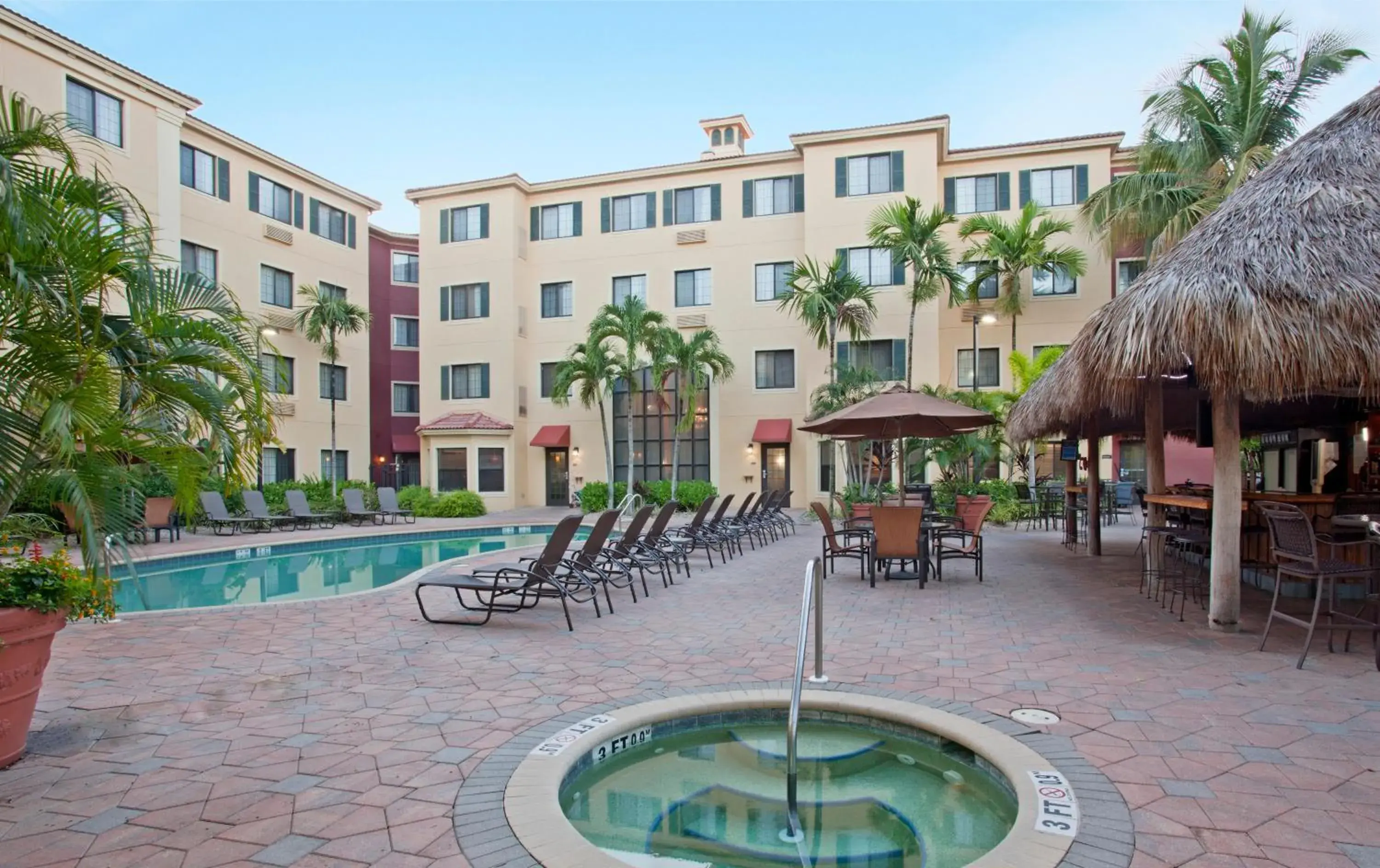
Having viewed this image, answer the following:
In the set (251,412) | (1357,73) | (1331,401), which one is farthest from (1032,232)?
(251,412)

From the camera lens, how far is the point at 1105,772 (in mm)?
3561

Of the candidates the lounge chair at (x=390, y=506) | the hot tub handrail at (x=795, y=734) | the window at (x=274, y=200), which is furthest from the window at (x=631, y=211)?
the hot tub handrail at (x=795, y=734)

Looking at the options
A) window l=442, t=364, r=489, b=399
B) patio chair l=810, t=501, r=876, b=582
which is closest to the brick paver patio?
patio chair l=810, t=501, r=876, b=582

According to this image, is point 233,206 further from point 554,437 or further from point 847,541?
point 847,541

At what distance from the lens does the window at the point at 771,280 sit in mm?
24219

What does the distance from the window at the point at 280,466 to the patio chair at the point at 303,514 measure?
4973mm

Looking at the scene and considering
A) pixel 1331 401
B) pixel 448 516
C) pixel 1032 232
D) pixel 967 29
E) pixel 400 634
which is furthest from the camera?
pixel 448 516

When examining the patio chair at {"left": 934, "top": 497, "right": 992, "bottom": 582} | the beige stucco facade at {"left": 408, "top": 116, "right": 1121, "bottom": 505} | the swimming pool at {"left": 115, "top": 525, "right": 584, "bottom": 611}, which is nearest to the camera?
the patio chair at {"left": 934, "top": 497, "right": 992, "bottom": 582}

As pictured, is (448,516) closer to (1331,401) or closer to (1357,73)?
(1331,401)

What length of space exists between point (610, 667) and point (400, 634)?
228cm

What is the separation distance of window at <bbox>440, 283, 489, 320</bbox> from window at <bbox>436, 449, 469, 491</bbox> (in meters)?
4.64

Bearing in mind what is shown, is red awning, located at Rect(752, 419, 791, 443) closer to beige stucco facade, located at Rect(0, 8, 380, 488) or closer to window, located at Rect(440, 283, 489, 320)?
window, located at Rect(440, 283, 489, 320)

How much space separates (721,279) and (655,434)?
5.51 m

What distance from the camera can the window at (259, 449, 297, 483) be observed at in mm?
24078
